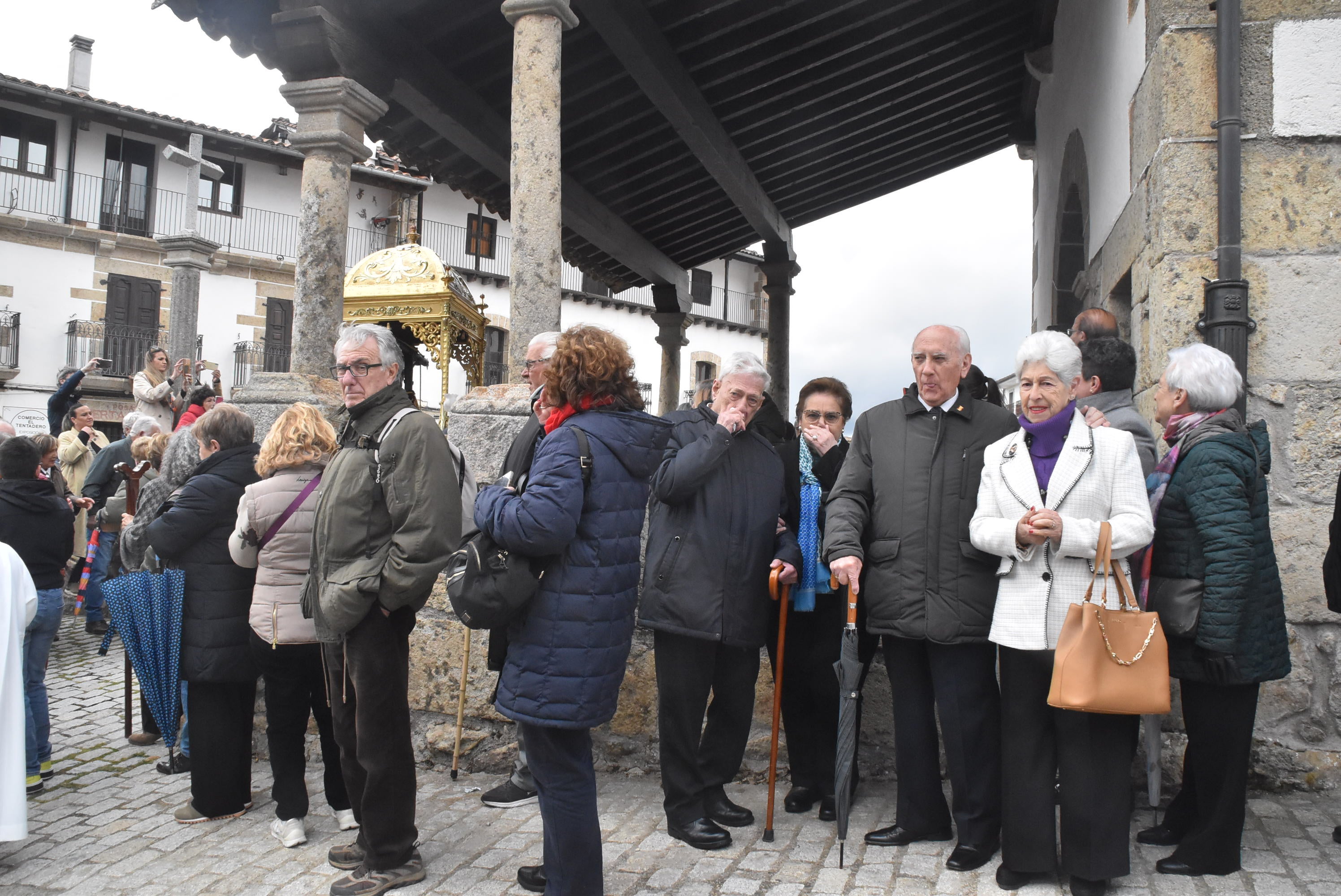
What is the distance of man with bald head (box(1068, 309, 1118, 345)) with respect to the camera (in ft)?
12.9

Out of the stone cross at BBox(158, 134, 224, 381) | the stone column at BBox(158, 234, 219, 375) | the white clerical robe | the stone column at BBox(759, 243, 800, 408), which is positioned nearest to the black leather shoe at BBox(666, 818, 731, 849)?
the white clerical robe

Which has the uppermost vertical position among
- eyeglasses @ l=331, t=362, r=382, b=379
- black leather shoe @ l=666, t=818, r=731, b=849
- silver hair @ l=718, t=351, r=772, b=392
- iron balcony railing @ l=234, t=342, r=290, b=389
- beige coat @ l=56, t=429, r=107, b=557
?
iron balcony railing @ l=234, t=342, r=290, b=389

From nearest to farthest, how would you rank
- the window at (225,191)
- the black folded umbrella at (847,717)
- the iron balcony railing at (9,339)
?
the black folded umbrella at (847,717), the iron balcony railing at (9,339), the window at (225,191)

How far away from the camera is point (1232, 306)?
3754 millimetres

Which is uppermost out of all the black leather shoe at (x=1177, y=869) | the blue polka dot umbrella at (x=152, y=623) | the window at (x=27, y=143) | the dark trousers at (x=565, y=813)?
the window at (x=27, y=143)

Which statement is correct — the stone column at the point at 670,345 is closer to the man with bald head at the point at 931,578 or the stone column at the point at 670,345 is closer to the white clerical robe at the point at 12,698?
the man with bald head at the point at 931,578

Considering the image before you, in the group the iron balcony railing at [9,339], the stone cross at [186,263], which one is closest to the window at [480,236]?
the iron balcony railing at [9,339]

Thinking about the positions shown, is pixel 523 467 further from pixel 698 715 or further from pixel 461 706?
pixel 461 706

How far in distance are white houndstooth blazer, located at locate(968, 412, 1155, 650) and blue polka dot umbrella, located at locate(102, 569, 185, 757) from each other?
307 centimetres

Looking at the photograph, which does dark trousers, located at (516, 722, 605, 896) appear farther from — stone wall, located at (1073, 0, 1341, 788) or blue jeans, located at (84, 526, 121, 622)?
blue jeans, located at (84, 526, 121, 622)

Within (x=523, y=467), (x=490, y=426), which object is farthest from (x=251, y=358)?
(x=523, y=467)

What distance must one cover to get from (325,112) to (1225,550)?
15.4 feet

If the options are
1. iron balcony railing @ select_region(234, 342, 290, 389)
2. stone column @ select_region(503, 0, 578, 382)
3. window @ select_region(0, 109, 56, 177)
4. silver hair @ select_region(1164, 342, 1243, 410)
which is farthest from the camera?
iron balcony railing @ select_region(234, 342, 290, 389)

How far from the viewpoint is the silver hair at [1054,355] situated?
120 inches
